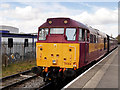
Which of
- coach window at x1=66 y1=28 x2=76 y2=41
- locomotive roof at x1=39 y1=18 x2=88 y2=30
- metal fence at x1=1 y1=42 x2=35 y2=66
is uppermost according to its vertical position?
locomotive roof at x1=39 y1=18 x2=88 y2=30

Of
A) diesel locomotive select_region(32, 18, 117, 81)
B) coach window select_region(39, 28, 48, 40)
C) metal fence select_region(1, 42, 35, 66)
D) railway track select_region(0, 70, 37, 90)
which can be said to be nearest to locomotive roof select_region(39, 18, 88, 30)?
diesel locomotive select_region(32, 18, 117, 81)

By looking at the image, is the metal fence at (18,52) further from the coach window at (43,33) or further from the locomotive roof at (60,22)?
the locomotive roof at (60,22)

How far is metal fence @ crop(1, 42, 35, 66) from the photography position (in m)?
16.0

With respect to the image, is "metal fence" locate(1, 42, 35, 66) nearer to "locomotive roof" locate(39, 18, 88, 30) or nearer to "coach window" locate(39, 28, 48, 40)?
"coach window" locate(39, 28, 48, 40)

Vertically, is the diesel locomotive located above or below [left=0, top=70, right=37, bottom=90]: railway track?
above

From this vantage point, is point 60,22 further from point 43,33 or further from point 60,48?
point 60,48

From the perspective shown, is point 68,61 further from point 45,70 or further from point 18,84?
point 18,84

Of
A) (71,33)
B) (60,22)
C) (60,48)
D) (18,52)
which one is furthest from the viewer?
(18,52)

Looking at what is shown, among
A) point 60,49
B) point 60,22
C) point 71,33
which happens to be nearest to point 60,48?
point 60,49

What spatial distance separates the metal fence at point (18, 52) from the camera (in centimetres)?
1602

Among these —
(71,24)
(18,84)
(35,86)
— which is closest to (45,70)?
(35,86)

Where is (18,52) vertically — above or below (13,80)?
above

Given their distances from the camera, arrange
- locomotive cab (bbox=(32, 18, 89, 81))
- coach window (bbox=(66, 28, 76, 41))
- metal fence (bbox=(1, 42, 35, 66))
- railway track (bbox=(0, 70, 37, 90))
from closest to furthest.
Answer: locomotive cab (bbox=(32, 18, 89, 81)), coach window (bbox=(66, 28, 76, 41)), railway track (bbox=(0, 70, 37, 90)), metal fence (bbox=(1, 42, 35, 66))

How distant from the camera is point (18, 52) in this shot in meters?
18.5
